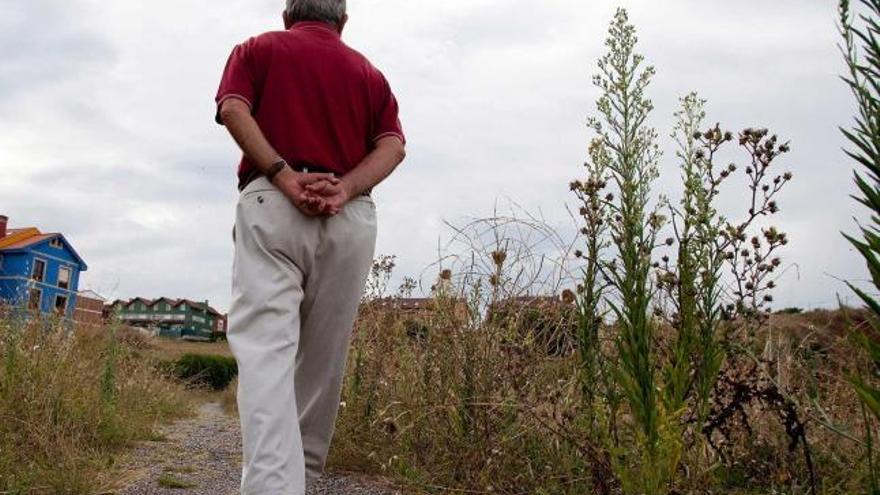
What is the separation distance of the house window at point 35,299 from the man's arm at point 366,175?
16.5 ft

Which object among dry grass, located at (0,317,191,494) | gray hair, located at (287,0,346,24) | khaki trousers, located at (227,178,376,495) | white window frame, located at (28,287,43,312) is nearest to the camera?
khaki trousers, located at (227,178,376,495)

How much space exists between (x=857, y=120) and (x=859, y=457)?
2401mm

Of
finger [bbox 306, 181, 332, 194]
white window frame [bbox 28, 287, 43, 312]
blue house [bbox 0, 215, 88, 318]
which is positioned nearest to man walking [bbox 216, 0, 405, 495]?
finger [bbox 306, 181, 332, 194]

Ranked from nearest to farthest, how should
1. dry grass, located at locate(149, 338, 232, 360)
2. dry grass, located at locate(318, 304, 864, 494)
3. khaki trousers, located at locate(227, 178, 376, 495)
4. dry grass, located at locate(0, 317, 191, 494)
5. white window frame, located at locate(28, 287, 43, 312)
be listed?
khaki trousers, located at locate(227, 178, 376, 495)
dry grass, located at locate(318, 304, 864, 494)
dry grass, located at locate(0, 317, 191, 494)
white window frame, located at locate(28, 287, 43, 312)
dry grass, located at locate(149, 338, 232, 360)

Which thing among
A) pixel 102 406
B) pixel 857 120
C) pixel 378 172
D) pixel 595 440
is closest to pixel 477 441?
pixel 595 440

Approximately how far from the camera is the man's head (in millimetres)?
3400

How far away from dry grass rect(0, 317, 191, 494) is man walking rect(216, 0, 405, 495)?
1.63 meters

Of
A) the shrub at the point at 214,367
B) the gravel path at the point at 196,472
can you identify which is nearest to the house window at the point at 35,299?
the gravel path at the point at 196,472

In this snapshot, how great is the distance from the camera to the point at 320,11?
3.40m

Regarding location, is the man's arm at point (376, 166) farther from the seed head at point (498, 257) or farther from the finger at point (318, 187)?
the seed head at point (498, 257)

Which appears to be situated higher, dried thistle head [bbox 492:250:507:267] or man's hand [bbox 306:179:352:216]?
dried thistle head [bbox 492:250:507:267]

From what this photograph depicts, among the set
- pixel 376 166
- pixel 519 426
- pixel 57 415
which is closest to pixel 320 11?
pixel 376 166

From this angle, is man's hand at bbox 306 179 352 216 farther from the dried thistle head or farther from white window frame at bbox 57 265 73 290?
white window frame at bbox 57 265 73 290

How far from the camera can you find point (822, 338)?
640 cm
